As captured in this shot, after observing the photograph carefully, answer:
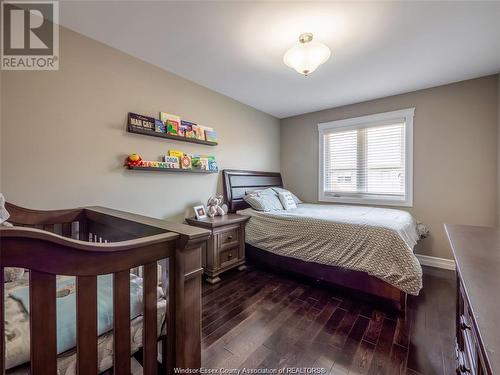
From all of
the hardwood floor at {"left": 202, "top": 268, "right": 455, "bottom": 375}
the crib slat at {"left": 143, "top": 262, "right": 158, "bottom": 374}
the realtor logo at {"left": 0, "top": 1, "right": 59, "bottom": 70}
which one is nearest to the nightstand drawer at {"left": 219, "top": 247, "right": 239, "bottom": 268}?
the hardwood floor at {"left": 202, "top": 268, "right": 455, "bottom": 375}

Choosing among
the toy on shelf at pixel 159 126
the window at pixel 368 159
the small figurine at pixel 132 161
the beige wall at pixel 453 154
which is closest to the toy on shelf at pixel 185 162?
the toy on shelf at pixel 159 126

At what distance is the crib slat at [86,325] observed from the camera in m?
0.71

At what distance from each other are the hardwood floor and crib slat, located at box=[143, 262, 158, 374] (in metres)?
0.67

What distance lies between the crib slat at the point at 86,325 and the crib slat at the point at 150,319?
162mm

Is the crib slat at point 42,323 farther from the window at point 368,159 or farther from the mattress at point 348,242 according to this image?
the window at point 368,159

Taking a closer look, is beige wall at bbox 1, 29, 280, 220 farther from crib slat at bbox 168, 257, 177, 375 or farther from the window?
the window

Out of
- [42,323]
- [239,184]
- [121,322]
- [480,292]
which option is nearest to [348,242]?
[480,292]

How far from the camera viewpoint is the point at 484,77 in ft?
8.64

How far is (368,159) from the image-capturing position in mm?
3457

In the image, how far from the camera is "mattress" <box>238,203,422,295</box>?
6.16 ft

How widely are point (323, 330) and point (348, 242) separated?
83 cm

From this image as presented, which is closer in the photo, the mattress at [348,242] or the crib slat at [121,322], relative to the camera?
the crib slat at [121,322]

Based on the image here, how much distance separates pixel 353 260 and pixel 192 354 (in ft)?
5.54

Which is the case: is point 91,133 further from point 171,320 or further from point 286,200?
point 286,200
